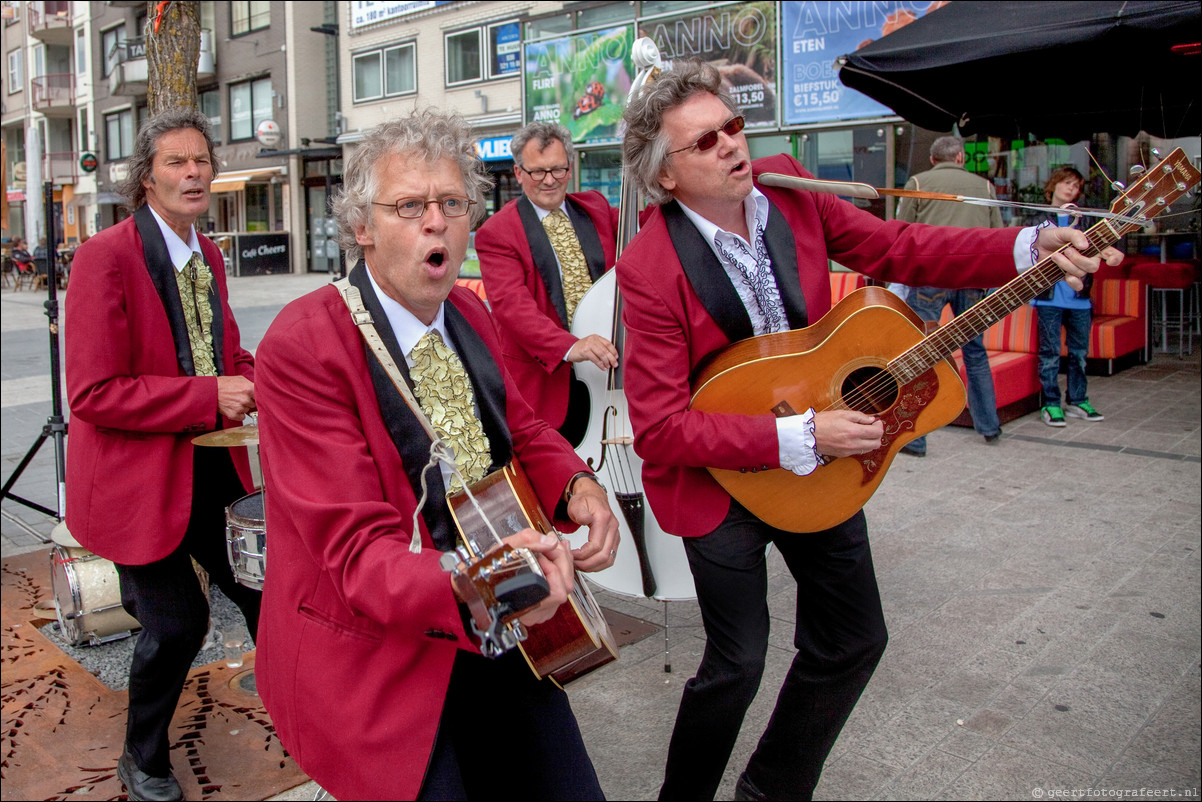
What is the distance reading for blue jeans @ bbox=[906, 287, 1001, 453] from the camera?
700 centimetres

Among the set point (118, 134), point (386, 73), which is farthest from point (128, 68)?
point (386, 73)

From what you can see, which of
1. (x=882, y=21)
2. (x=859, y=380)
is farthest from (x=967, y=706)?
(x=882, y=21)

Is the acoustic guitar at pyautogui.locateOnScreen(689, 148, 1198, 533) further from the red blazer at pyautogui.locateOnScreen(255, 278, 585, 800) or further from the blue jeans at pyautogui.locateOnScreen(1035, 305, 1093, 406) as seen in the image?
the blue jeans at pyautogui.locateOnScreen(1035, 305, 1093, 406)

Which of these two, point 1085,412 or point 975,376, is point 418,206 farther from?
point 1085,412

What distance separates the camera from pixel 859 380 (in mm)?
2727

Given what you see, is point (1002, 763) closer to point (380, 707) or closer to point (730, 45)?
point (380, 707)

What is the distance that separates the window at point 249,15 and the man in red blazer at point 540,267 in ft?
91.0

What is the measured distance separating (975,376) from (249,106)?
28.6 metres

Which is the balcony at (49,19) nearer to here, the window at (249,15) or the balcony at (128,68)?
the balcony at (128,68)

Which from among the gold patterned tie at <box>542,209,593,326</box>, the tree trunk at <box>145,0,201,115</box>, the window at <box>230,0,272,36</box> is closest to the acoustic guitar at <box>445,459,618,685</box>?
the gold patterned tie at <box>542,209,593,326</box>

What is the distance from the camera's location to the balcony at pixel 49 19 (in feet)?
126

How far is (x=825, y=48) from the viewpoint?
10.8m

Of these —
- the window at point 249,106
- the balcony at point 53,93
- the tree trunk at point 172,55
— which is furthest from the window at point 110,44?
the tree trunk at point 172,55

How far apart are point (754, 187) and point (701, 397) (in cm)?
61
